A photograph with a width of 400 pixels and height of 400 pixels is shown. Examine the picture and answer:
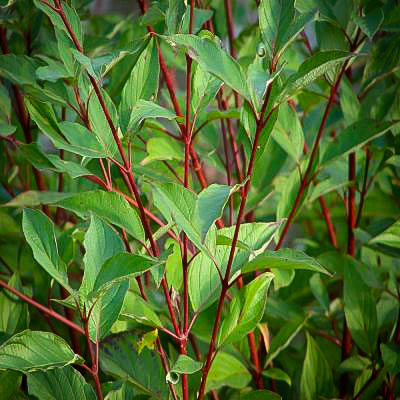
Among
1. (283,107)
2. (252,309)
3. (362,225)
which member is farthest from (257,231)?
(362,225)

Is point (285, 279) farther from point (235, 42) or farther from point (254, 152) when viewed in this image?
point (235, 42)

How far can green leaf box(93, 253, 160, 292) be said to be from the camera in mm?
427

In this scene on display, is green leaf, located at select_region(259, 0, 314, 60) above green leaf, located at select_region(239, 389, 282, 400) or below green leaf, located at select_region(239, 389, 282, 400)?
above

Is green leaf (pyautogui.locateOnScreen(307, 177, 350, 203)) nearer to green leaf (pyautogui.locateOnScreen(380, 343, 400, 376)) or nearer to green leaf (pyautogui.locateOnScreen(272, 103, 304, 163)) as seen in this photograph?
green leaf (pyautogui.locateOnScreen(272, 103, 304, 163))

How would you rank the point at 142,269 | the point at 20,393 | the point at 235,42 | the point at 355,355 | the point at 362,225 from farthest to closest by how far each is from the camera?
the point at 362,225 → the point at 235,42 → the point at 355,355 → the point at 20,393 → the point at 142,269

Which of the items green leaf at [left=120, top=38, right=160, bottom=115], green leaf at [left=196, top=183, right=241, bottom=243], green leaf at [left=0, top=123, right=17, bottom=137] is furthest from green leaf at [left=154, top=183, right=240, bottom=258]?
green leaf at [left=0, top=123, right=17, bottom=137]

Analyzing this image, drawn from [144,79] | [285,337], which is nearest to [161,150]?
[144,79]

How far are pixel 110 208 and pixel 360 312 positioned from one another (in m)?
0.31

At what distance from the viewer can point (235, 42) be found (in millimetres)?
865

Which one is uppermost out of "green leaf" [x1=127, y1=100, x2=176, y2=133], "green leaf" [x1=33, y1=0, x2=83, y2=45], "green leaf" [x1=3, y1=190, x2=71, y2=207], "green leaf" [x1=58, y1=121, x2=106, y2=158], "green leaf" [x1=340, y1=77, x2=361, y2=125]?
"green leaf" [x1=33, y1=0, x2=83, y2=45]

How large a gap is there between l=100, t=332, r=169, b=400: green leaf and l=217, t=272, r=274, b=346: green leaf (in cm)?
10

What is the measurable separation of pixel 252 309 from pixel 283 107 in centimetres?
25

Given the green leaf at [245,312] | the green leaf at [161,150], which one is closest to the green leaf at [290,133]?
the green leaf at [161,150]

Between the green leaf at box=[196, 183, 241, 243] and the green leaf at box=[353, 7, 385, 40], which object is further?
the green leaf at box=[353, 7, 385, 40]
